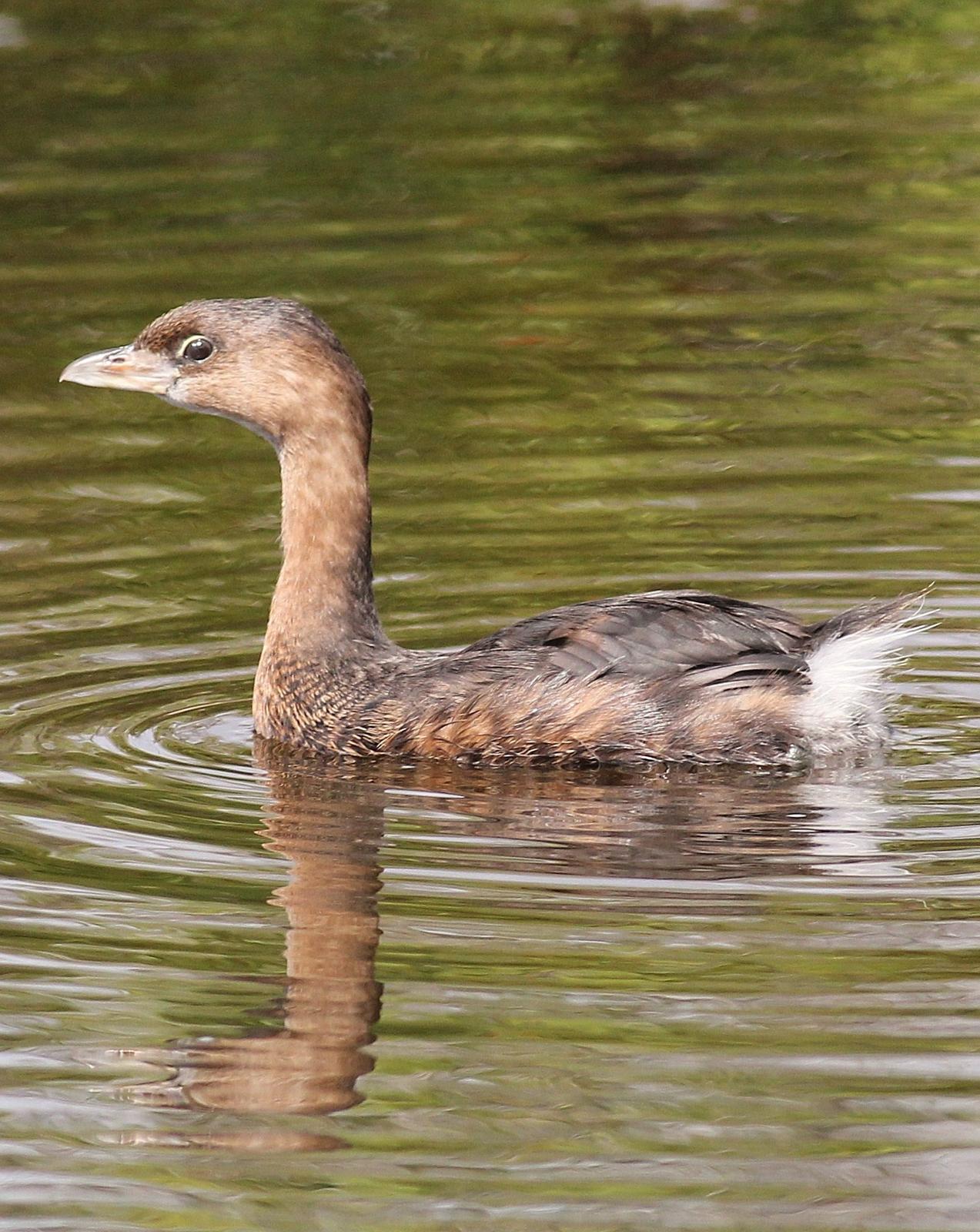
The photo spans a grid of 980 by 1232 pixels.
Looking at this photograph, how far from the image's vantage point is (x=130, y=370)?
8086 millimetres

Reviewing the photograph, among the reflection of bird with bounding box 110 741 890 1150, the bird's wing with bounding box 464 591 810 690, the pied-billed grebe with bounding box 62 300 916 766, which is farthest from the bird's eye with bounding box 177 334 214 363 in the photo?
the bird's wing with bounding box 464 591 810 690

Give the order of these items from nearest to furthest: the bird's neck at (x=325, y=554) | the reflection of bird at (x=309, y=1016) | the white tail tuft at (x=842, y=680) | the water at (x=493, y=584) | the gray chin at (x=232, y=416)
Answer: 1. the water at (x=493, y=584)
2. the reflection of bird at (x=309, y=1016)
3. the white tail tuft at (x=842, y=680)
4. the bird's neck at (x=325, y=554)
5. the gray chin at (x=232, y=416)

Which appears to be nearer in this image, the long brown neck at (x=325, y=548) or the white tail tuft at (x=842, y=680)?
the white tail tuft at (x=842, y=680)

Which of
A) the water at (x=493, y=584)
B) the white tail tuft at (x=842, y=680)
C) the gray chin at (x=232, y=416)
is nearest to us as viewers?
the water at (x=493, y=584)

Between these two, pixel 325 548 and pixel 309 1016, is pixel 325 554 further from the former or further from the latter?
pixel 309 1016

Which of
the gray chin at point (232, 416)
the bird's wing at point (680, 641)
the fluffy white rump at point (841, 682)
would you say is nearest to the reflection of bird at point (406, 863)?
the fluffy white rump at point (841, 682)

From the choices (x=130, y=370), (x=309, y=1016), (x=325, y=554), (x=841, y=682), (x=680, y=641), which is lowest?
(x=309, y=1016)

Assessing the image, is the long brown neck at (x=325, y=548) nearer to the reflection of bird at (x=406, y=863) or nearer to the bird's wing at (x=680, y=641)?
the reflection of bird at (x=406, y=863)

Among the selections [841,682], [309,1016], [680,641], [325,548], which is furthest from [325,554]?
[309,1016]

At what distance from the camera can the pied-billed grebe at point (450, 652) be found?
24.1 feet

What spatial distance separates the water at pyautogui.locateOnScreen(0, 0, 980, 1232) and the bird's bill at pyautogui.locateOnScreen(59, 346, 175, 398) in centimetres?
90

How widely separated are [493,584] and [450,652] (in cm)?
130

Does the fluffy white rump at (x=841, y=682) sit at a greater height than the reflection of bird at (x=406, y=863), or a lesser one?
greater

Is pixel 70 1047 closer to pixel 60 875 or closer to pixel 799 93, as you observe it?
pixel 60 875
